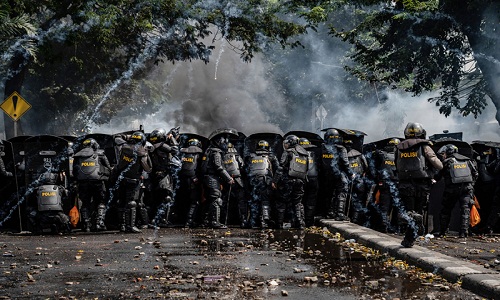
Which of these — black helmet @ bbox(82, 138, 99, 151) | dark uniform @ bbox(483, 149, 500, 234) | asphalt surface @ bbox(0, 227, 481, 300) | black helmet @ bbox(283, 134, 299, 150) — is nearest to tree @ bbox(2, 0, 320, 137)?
black helmet @ bbox(82, 138, 99, 151)

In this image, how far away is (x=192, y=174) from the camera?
15.0m

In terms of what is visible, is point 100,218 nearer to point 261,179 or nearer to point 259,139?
point 261,179

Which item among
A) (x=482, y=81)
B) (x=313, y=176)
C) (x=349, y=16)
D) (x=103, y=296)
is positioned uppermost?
(x=349, y=16)

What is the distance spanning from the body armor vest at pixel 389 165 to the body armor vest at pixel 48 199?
5.72 m

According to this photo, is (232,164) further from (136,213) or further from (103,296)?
(103,296)

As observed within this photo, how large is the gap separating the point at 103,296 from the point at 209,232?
672 cm

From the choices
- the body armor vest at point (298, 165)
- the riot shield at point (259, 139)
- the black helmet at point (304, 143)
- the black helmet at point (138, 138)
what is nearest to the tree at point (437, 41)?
the riot shield at point (259, 139)

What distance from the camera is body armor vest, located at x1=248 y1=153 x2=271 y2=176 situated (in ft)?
48.8

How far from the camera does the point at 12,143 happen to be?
14.6m

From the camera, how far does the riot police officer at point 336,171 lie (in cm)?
1473

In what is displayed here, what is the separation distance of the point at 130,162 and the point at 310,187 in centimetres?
344

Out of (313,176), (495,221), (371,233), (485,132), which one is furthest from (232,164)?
(485,132)

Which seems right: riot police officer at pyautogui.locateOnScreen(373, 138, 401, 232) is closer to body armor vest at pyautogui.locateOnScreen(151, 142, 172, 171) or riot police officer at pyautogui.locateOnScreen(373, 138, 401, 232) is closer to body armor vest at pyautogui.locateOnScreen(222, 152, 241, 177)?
body armor vest at pyautogui.locateOnScreen(222, 152, 241, 177)

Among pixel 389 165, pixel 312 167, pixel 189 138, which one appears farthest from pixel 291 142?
pixel 189 138
